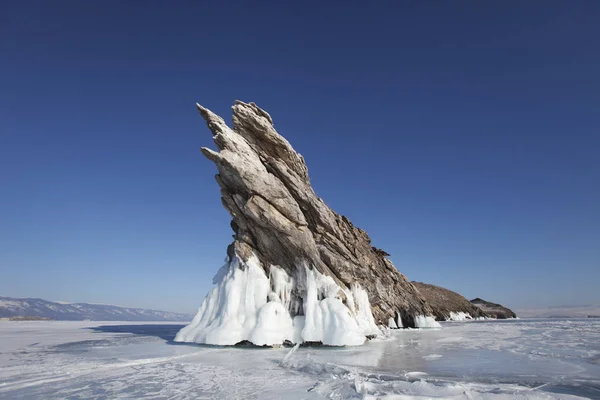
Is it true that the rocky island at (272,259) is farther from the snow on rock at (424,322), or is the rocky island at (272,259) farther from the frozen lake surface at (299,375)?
the snow on rock at (424,322)

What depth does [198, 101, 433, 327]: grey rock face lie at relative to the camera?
23.9m

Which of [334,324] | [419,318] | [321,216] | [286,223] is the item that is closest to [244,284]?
[286,223]

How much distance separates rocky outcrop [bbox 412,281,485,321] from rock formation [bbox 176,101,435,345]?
187 feet

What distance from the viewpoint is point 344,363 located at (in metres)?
14.3

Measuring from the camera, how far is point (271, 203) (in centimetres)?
2456

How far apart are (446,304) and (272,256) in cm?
7309

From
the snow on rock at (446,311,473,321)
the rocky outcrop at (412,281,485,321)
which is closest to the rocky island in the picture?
the rocky outcrop at (412,281,485,321)

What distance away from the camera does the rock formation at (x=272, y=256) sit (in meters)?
22.2

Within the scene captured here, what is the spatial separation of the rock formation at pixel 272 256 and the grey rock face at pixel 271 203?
7 cm

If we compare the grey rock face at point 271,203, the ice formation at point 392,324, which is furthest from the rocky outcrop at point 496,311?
the grey rock face at point 271,203

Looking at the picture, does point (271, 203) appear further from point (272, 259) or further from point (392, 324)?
point (392, 324)

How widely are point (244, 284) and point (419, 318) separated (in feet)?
115

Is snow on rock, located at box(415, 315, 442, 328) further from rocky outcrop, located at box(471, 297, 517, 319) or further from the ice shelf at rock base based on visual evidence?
rocky outcrop, located at box(471, 297, 517, 319)

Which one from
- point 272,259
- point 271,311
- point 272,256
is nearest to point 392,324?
point 272,259
